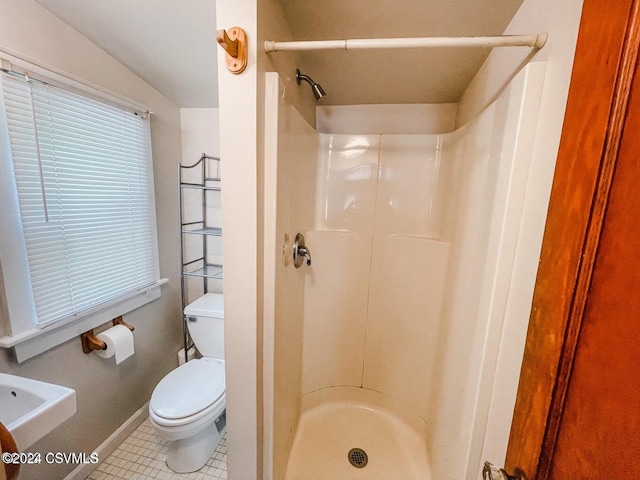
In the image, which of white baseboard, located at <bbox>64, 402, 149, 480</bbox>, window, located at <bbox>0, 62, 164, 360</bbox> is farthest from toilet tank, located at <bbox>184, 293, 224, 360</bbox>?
white baseboard, located at <bbox>64, 402, 149, 480</bbox>

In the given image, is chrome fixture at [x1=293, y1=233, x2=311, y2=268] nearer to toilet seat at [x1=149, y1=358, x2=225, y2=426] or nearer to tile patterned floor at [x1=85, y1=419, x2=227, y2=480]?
toilet seat at [x1=149, y1=358, x2=225, y2=426]

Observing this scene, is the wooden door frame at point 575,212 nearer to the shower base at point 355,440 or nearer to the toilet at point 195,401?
the shower base at point 355,440

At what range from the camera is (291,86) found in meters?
1.11

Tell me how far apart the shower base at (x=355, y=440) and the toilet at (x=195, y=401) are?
22.0 inches

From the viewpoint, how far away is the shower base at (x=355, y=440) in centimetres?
134

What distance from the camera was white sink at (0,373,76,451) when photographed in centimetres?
89

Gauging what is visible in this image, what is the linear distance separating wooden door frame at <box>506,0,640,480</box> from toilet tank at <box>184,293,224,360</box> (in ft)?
5.85

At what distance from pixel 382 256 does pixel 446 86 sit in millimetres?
1020

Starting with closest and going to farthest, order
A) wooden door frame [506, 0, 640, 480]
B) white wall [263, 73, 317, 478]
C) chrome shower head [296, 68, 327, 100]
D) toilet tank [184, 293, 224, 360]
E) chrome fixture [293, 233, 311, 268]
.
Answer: wooden door frame [506, 0, 640, 480]
white wall [263, 73, 317, 478]
chrome shower head [296, 68, 327, 100]
chrome fixture [293, 233, 311, 268]
toilet tank [184, 293, 224, 360]

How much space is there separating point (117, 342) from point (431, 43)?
2110mm

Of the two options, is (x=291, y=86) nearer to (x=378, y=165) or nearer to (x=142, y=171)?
(x=378, y=165)

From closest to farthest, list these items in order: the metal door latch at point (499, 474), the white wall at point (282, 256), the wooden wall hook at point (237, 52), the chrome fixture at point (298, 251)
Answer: the metal door latch at point (499, 474) → the wooden wall hook at point (237, 52) → the white wall at point (282, 256) → the chrome fixture at point (298, 251)

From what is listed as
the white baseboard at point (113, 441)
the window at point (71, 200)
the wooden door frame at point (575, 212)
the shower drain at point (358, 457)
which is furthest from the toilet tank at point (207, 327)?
the wooden door frame at point (575, 212)

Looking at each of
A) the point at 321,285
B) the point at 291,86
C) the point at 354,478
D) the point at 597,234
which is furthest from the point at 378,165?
the point at 354,478
